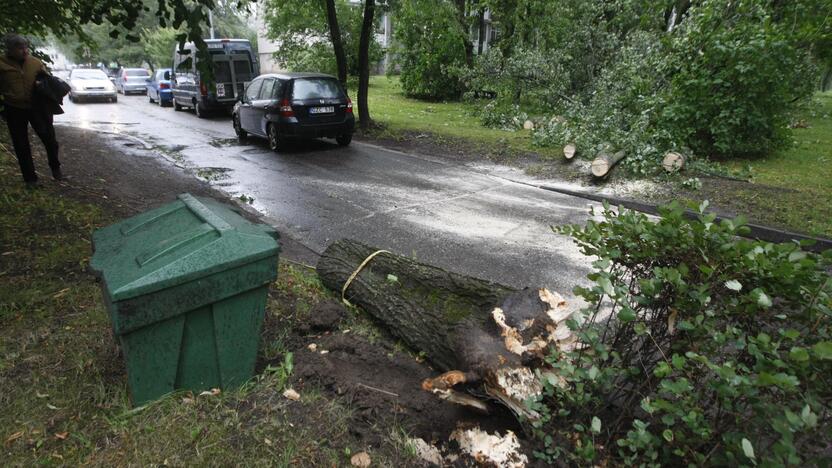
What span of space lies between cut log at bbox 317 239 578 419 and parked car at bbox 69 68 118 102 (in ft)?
82.9

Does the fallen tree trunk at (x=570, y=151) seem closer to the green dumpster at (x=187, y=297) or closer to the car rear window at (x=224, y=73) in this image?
the green dumpster at (x=187, y=297)

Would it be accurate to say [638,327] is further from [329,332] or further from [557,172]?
[557,172]

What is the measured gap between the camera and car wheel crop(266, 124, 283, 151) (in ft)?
38.2

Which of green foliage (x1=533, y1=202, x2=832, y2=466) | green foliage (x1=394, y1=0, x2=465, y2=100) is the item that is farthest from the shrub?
green foliage (x1=533, y1=202, x2=832, y2=466)

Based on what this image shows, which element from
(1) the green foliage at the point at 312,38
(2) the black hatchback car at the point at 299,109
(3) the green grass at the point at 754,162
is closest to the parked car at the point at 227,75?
(1) the green foliage at the point at 312,38

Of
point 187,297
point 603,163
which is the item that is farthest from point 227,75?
point 187,297

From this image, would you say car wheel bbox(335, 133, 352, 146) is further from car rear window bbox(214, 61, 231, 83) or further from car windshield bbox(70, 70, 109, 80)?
car windshield bbox(70, 70, 109, 80)

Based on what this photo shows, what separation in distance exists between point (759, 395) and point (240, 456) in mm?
2209

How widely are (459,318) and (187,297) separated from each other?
1680mm

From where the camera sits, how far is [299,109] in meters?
11.4

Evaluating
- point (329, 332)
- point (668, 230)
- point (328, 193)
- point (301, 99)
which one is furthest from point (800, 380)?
point (301, 99)

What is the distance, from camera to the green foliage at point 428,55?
21516mm

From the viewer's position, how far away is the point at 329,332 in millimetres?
3639

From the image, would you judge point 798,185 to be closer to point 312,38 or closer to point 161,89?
point 312,38
